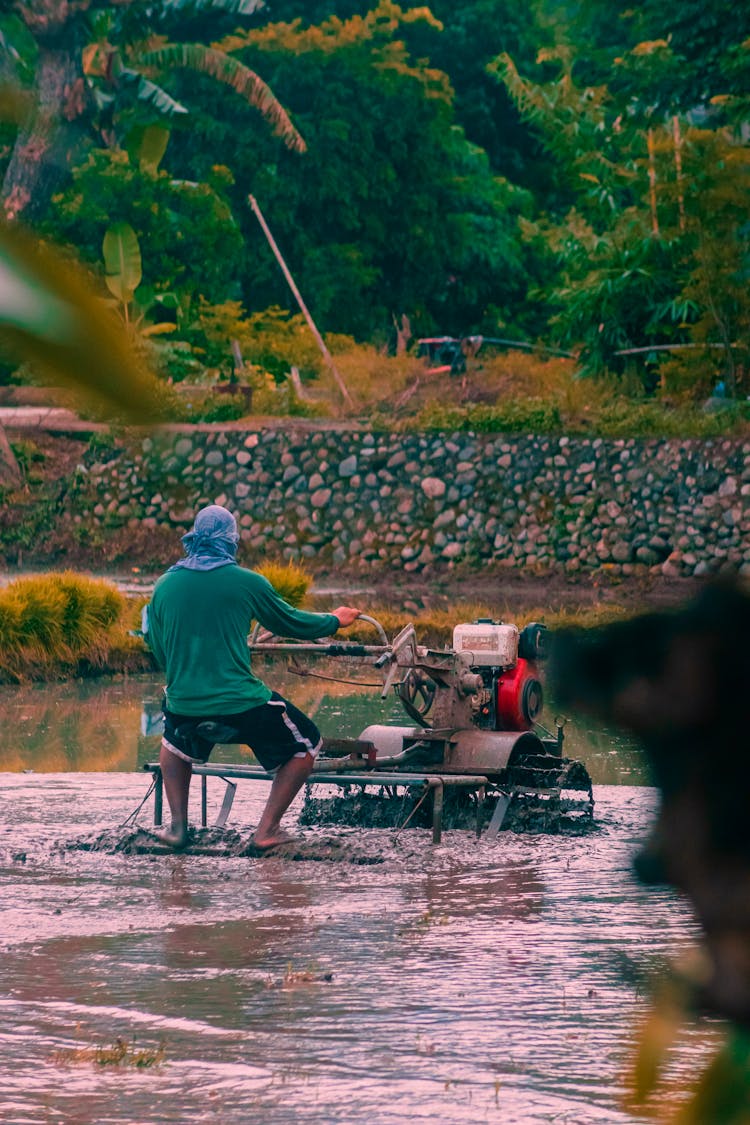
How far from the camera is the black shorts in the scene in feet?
26.2

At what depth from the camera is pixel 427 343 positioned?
32781mm

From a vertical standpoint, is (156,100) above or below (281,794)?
above

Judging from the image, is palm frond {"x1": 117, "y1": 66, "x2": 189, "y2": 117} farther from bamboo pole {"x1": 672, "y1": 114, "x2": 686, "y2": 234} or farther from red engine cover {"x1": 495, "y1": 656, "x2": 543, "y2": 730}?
red engine cover {"x1": 495, "y1": 656, "x2": 543, "y2": 730}

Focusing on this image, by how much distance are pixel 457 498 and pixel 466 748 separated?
53.3 ft

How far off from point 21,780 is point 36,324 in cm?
994

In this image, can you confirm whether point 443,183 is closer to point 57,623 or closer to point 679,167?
point 679,167

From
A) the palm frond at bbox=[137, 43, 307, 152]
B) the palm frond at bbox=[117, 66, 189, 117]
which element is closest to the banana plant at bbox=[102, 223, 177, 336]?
the palm frond at bbox=[137, 43, 307, 152]

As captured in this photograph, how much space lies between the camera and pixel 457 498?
24.9 m

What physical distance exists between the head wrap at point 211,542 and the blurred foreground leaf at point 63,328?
694 cm

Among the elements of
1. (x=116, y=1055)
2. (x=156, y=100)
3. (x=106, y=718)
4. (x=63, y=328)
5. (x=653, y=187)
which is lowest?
(x=106, y=718)

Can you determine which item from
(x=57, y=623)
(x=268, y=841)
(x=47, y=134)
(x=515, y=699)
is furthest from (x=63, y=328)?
(x=57, y=623)

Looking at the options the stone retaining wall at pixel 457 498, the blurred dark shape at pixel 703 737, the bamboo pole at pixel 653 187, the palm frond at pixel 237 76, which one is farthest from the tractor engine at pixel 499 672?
the palm frond at pixel 237 76

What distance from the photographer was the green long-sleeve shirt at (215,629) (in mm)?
7898

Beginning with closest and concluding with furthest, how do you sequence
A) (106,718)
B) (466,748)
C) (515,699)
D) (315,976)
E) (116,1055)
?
(116,1055)
(315,976)
(466,748)
(515,699)
(106,718)
